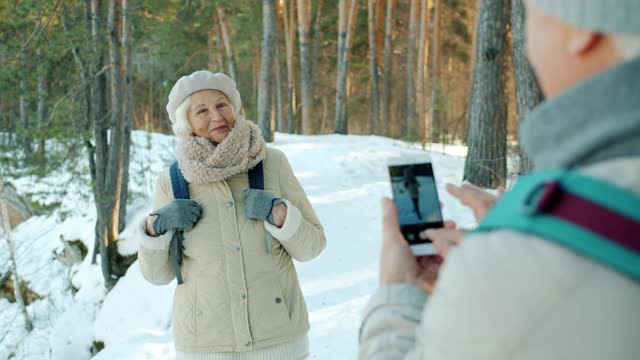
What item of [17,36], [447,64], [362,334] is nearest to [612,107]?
[362,334]

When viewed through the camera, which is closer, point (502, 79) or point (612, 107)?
point (612, 107)

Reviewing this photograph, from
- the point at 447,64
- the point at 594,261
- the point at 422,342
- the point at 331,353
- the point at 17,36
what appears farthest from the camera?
the point at 447,64

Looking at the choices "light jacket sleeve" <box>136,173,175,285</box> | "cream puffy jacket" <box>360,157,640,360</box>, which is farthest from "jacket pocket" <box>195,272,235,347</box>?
"cream puffy jacket" <box>360,157,640,360</box>

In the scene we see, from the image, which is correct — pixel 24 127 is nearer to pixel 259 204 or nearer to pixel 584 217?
pixel 259 204

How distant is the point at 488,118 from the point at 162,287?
5.28 m

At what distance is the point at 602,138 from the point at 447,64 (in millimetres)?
28923

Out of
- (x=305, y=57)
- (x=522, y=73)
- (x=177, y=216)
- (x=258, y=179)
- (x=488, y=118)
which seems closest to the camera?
(x=177, y=216)

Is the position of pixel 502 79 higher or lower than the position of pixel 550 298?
lower

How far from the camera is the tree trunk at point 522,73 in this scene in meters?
5.18

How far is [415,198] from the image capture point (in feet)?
4.91

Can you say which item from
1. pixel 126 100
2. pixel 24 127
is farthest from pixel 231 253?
pixel 24 127

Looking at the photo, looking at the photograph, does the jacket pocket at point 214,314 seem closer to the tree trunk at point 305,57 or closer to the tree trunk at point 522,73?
the tree trunk at point 522,73

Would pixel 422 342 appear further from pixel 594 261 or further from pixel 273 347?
pixel 273 347

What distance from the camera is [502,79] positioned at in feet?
29.3
